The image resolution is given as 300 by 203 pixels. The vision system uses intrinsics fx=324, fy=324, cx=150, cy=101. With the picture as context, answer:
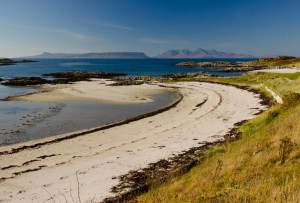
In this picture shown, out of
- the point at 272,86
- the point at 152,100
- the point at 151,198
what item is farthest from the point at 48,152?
the point at 272,86

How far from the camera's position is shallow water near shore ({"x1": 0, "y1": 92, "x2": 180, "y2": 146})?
2586cm

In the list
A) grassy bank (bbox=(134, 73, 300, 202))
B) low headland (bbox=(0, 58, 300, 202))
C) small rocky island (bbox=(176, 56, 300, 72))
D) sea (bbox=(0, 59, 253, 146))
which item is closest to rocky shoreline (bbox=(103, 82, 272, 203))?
low headland (bbox=(0, 58, 300, 202))

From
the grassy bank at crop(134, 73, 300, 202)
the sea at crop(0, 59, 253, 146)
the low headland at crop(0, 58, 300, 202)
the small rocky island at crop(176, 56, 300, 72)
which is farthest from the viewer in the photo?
the small rocky island at crop(176, 56, 300, 72)

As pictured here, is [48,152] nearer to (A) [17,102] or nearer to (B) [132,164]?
(B) [132,164]

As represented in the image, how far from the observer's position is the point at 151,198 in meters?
10.2

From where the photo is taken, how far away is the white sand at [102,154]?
528 inches

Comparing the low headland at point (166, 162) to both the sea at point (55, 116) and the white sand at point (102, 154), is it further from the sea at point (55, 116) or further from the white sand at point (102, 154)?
the sea at point (55, 116)

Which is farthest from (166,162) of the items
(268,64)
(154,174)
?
(268,64)

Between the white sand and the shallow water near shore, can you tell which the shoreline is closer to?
the shallow water near shore

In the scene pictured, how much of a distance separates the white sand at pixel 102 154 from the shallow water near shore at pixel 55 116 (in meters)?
3.17

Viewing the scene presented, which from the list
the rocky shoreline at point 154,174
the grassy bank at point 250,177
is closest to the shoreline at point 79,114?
the rocky shoreline at point 154,174

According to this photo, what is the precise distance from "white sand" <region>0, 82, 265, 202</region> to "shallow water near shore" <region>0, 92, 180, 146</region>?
125 inches

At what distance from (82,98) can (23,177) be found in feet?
107

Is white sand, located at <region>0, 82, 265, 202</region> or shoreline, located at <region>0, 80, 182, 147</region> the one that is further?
shoreline, located at <region>0, 80, 182, 147</region>
